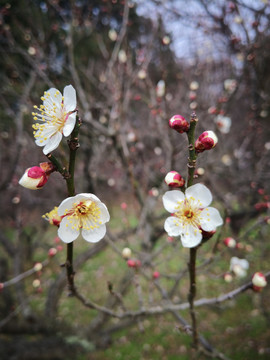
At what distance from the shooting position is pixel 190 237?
934 mm

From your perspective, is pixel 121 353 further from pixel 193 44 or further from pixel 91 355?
pixel 193 44

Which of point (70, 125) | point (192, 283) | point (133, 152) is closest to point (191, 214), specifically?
point (192, 283)

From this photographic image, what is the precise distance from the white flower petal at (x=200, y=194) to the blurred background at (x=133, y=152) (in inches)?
47.8

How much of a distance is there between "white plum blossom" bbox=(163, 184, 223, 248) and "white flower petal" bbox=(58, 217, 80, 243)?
0.34 metres

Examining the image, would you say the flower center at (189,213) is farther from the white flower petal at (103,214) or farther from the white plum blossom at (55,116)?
the white plum blossom at (55,116)

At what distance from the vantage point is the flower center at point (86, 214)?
0.98m

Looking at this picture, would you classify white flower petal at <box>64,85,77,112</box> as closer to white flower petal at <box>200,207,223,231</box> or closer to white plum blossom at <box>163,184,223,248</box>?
white plum blossom at <box>163,184,223,248</box>

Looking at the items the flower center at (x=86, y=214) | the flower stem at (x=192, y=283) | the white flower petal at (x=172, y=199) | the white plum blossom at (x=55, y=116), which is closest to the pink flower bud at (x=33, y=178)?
the white plum blossom at (x=55, y=116)

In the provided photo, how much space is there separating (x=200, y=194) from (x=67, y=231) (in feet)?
1.65

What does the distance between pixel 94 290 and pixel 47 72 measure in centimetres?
419

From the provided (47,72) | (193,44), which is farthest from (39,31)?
(193,44)

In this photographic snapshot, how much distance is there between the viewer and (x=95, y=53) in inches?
216

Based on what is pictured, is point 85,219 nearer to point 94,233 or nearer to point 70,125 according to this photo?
point 94,233

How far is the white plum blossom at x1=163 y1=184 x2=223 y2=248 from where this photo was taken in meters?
0.91
